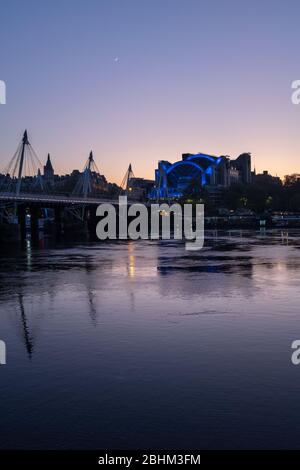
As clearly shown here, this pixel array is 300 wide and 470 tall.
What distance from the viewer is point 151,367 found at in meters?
13.4

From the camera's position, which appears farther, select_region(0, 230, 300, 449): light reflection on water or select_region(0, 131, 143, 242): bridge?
select_region(0, 131, 143, 242): bridge

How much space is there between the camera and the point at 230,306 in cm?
2217

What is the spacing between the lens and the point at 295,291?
26.2 m

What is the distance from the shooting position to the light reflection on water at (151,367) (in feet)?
31.2

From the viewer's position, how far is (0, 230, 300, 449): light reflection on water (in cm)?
952

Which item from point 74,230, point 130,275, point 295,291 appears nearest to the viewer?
point 295,291

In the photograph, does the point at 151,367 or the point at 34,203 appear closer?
the point at 151,367

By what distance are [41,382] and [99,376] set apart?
4.56ft

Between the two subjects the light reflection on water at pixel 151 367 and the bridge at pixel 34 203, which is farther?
the bridge at pixel 34 203

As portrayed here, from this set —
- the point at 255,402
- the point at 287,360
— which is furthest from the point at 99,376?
the point at 287,360

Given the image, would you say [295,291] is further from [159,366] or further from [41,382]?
[41,382]
